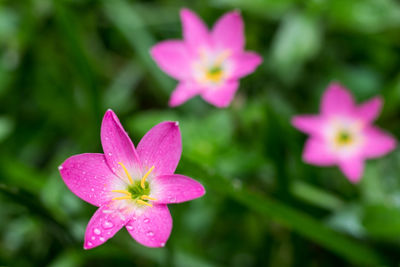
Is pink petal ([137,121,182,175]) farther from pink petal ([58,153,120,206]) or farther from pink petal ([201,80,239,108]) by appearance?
pink petal ([201,80,239,108])

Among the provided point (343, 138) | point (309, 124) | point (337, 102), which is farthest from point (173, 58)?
point (343, 138)

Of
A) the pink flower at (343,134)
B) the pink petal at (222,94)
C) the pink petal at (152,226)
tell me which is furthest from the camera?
the pink flower at (343,134)

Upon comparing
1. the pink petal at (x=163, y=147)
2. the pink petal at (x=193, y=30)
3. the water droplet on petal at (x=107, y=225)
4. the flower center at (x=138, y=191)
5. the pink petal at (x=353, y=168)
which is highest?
the pink petal at (x=193, y=30)

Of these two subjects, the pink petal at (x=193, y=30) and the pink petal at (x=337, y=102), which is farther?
the pink petal at (x=337, y=102)

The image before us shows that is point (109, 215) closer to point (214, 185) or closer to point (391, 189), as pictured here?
point (214, 185)

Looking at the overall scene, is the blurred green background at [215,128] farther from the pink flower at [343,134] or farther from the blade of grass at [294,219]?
the pink flower at [343,134]

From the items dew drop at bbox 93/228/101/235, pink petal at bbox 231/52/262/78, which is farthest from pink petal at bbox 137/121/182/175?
pink petal at bbox 231/52/262/78

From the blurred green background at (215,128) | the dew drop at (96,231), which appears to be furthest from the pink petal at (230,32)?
the dew drop at (96,231)

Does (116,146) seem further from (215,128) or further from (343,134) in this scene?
(343,134)
